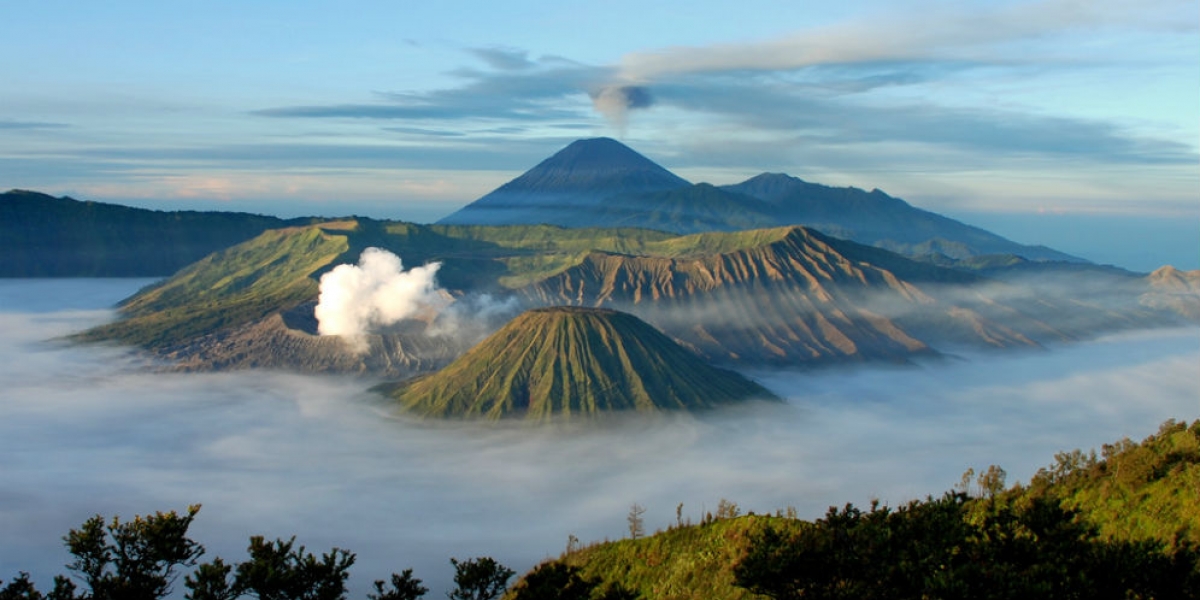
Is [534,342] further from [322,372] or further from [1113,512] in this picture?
[1113,512]

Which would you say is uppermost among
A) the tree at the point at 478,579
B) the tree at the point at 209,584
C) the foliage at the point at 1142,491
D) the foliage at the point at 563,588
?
the foliage at the point at 1142,491

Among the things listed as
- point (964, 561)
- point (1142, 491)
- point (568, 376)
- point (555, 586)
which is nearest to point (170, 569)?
point (555, 586)

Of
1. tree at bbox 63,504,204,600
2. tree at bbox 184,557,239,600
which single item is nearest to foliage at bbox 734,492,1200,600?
tree at bbox 184,557,239,600

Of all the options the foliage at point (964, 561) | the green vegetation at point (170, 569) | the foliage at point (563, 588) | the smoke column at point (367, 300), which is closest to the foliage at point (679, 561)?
the foliage at point (563, 588)

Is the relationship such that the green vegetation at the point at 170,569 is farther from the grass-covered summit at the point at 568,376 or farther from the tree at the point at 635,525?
the grass-covered summit at the point at 568,376

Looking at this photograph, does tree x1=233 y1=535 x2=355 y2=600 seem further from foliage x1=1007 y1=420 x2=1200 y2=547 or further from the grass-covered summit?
the grass-covered summit

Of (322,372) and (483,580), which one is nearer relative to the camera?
(483,580)

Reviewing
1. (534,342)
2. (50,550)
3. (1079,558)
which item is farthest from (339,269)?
(1079,558)
